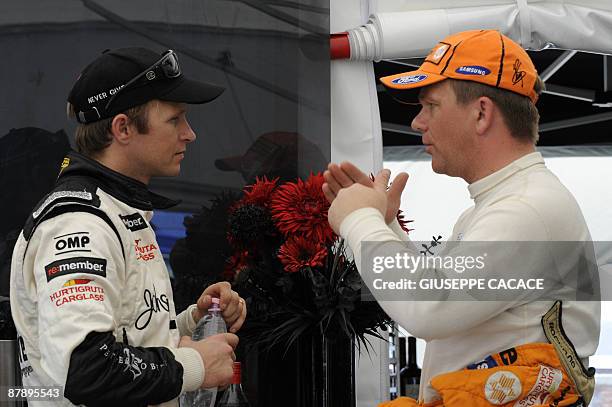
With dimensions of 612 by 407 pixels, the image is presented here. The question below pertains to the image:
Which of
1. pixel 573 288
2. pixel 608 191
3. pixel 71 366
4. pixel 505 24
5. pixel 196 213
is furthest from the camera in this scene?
pixel 608 191

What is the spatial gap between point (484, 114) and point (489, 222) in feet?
0.68

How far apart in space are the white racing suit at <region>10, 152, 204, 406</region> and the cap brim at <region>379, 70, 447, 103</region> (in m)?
0.42

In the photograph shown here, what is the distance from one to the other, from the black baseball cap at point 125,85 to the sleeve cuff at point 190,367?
378mm

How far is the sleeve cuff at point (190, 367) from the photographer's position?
136 cm

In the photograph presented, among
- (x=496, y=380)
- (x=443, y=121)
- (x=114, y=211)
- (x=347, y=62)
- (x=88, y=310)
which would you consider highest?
(x=347, y=62)

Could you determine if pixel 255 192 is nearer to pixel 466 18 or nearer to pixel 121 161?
pixel 121 161

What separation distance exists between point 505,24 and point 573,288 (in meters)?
1.29

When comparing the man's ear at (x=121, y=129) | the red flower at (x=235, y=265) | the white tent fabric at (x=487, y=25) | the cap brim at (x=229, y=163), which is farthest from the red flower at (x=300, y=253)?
the white tent fabric at (x=487, y=25)

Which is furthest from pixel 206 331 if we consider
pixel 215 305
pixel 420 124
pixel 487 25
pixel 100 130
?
pixel 487 25

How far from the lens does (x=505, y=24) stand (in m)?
2.53

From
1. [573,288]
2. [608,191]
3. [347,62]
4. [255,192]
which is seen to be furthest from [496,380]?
[608,191]

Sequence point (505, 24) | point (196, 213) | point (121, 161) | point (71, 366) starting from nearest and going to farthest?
1. point (71, 366)
2. point (121, 161)
3. point (196, 213)
4. point (505, 24)

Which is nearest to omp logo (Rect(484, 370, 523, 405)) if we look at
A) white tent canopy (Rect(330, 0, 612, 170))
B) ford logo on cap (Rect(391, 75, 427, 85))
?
ford logo on cap (Rect(391, 75, 427, 85))

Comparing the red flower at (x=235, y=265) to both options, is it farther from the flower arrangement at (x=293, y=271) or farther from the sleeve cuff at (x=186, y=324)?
the sleeve cuff at (x=186, y=324)
